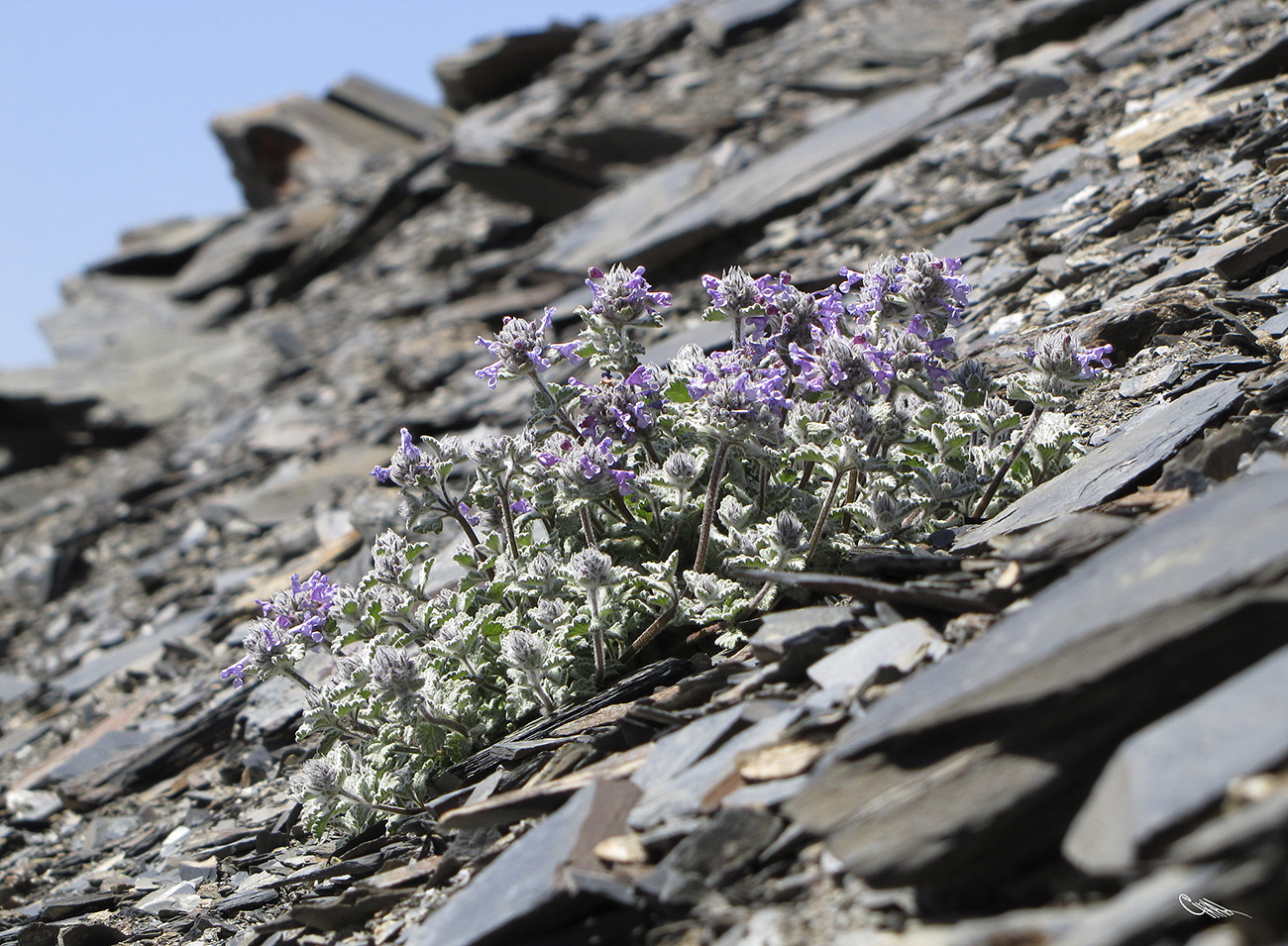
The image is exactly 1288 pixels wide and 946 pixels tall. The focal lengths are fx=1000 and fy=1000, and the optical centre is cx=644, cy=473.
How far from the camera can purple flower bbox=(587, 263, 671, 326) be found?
13.3ft

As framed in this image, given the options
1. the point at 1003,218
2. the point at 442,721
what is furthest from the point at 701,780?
the point at 1003,218

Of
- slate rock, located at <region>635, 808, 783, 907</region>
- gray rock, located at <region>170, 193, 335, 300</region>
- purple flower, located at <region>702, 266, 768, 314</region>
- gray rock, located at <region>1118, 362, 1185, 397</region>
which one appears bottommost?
slate rock, located at <region>635, 808, 783, 907</region>

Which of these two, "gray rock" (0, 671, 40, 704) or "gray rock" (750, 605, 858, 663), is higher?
"gray rock" (0, 671, 40, 704)


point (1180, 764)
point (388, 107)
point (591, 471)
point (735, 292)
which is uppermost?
point (388, 107)

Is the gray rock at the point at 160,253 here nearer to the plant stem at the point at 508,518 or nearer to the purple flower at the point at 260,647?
the purple flower at the point at 260,647

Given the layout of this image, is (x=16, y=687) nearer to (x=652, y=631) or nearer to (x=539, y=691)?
(x=539, y=691)

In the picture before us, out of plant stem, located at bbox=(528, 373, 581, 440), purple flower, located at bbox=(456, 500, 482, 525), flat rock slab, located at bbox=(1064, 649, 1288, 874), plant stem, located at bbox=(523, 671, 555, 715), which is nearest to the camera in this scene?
flat rock slab, located at bbox=(1064, 649, 1288, 874)

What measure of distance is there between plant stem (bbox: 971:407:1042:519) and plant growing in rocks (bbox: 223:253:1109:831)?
0.5 inches

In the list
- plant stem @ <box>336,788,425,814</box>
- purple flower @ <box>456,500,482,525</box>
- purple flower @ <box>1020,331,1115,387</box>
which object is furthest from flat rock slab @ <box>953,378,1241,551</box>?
plant stem @ <box>336,788,425,814</box>

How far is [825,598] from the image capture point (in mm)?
3908

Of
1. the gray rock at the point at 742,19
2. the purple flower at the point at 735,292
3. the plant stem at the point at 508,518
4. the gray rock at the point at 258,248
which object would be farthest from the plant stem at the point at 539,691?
the gray rock at the point at 258,248

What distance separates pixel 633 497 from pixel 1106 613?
7.59ft

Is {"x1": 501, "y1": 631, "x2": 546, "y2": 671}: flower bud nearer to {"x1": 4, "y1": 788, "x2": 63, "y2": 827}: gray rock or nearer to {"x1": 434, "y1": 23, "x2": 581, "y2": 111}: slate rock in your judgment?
{"x1": 4, "y1": 788, "x2": 63, "y2": 827}: gray rock

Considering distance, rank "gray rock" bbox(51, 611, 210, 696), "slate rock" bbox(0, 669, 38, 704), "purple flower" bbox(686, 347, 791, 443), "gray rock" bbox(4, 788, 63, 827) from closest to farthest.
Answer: "purple flower" bbox(686, 347, 791, 443), "gray rock" bbox(4, 788, 63, 827), "gray rock" bbox(51, 611, 210, 696), "slate rock" bbox(0, 669, 38, 704)
